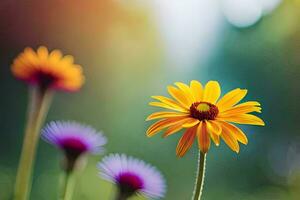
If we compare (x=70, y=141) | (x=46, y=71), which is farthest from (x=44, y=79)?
(x=70, y=141)

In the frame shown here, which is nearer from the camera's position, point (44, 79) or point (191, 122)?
point (191, 122)

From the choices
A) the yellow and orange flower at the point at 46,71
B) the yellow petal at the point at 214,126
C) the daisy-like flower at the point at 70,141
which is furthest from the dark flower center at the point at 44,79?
the yellow petal at the point at 214,126

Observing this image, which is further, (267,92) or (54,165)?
(54,165)

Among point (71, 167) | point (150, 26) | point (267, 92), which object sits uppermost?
point (150, 26)

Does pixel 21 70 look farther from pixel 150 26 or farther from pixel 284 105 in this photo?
pixel 284 105

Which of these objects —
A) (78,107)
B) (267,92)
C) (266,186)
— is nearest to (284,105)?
(267,92)

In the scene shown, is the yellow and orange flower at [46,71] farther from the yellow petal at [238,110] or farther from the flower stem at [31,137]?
the yellow petal at [238,110]

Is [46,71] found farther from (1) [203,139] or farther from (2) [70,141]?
(1) [203,139]

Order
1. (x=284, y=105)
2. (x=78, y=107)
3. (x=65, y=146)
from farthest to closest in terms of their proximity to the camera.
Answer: (x=78, y=107), (x=284, y=105), (x=65, y=146)
